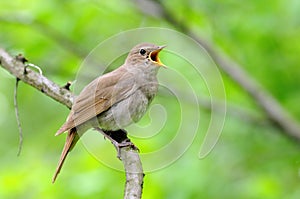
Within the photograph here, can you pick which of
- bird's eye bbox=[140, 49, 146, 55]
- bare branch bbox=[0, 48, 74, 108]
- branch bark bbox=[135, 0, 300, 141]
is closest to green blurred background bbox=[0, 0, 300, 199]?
branch bark bbox=[135, 0, 300, 141]

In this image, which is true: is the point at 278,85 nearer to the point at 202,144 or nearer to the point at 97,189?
the point at 202,144

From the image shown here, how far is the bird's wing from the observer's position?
510 centimetres

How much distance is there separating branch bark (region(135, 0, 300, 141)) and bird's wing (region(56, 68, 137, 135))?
86.1 inches

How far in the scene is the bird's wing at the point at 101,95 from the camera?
5098 mm

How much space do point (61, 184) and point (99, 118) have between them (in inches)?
44.7

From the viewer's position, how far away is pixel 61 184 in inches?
247

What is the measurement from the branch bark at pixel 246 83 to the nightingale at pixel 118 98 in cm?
214

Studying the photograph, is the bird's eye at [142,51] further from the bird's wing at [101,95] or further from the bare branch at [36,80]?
the bare branch at [36,80]

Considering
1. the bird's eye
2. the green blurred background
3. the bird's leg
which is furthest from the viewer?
the green blurred background

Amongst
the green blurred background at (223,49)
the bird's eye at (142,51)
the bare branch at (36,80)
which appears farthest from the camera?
the green blurred background at (223,49)

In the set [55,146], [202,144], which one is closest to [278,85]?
[202,144]

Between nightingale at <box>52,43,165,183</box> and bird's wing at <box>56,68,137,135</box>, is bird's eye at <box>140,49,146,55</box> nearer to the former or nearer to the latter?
nightingale at <box>52,43,165,183</box>

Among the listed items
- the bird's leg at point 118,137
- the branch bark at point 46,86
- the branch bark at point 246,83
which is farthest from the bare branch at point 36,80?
the branch bark at point 246,83

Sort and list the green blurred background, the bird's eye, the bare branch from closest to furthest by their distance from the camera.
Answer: the bare branch
the bird's eye
the green blurred background
